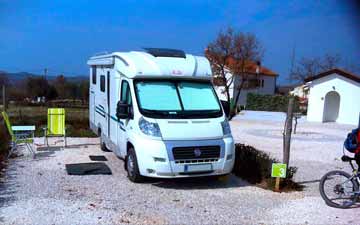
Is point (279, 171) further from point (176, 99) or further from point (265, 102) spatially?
point (265, 102)

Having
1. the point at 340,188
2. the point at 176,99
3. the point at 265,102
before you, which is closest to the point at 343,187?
the point at 340,188

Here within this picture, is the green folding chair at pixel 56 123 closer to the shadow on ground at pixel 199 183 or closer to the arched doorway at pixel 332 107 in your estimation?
the shadow on ground at pixel 199 183

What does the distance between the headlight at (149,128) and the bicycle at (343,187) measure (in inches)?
110

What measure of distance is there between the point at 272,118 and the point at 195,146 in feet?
66.1

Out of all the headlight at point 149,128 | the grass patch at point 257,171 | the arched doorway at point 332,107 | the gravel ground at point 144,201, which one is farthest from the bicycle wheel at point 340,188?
the arched doorway at point 332,107

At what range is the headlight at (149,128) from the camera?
21.3 feet

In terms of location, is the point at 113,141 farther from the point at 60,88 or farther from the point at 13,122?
the point at 60,88

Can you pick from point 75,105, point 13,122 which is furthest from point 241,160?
point 75,105

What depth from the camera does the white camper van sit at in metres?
Answer: 6.41

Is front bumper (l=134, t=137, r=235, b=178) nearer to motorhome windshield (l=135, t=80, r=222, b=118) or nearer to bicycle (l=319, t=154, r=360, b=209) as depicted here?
motorhome windshield (l=135, t=80, r=222, b=118)

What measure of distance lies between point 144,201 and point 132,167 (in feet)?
3.83

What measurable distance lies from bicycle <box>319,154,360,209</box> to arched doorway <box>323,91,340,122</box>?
20.2 m

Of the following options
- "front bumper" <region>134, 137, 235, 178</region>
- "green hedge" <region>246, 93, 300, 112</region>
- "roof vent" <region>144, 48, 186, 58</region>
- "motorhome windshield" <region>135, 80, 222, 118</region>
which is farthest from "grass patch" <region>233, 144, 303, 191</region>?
"green hedge" <region>246, 93, 300, 112</region>

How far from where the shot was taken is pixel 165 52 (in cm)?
767
